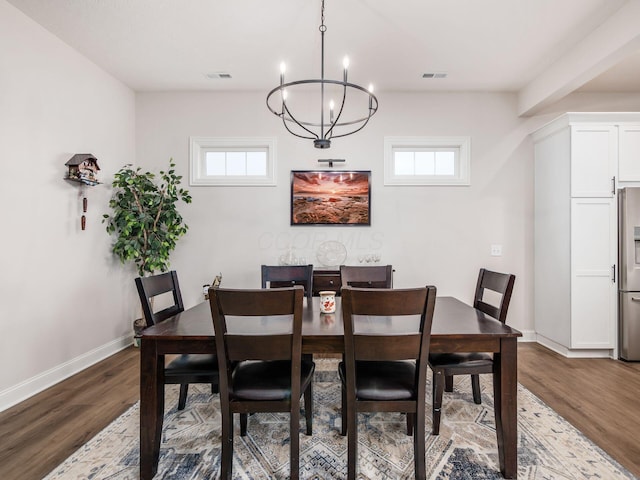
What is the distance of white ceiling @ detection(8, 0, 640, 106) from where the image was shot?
2572mm

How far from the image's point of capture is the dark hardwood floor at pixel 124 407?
6.29 feet

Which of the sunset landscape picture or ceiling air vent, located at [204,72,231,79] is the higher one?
ceiling air vent, located at [204,72,231,79]

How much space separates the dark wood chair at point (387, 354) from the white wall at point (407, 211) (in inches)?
99.3

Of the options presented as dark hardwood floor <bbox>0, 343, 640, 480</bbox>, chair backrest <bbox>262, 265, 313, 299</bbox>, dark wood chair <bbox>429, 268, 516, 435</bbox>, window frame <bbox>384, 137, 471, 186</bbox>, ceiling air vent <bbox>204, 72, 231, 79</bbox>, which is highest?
ceiling air vent <bbox>204, 72, 231, 79</bbox>

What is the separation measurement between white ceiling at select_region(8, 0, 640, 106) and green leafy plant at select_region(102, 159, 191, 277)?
112 cm

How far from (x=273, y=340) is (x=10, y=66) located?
291 centimetres

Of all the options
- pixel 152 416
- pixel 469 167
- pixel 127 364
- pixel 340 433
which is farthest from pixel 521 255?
pixel 127 364

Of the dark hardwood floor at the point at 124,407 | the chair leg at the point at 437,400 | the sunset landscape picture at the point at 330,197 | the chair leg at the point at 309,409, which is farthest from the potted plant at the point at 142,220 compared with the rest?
the chair leg at the point at 437,400

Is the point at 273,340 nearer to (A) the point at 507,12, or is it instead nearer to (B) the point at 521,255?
(A) the point at 507,12

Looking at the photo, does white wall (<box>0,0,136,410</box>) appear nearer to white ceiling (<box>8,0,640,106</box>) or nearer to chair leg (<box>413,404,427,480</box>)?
white ceiling (<box>8,0,640,106</box>)

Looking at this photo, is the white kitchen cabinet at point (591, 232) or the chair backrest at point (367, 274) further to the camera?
the white kitchen cabinet at point (591, 232)

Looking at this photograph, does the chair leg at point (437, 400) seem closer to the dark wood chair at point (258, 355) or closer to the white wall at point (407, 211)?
the dark wood chair at point (258, 355)

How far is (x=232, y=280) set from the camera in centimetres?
410

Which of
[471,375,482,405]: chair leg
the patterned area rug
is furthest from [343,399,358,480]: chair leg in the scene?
[471,375,482,405]: chair leg
